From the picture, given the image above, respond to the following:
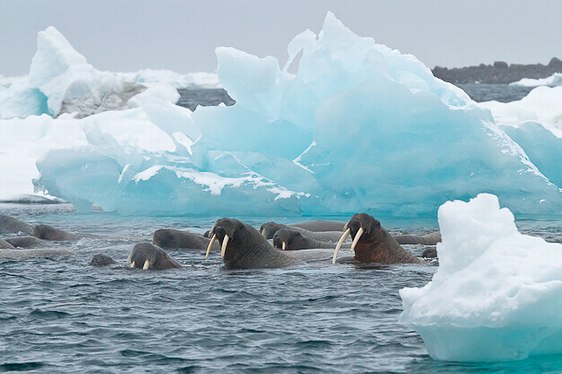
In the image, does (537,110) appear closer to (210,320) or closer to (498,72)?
(210,320)

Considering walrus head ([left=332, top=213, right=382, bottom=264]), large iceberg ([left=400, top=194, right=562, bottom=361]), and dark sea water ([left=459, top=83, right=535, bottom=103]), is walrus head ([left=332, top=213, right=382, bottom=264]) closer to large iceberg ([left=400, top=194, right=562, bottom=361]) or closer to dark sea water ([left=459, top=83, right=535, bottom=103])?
large iceberg ([left=400, top=194, right=562, bottom=361])

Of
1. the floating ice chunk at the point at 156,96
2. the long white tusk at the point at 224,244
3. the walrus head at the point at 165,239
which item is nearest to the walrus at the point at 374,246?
the long white tusk at the point at 224,244

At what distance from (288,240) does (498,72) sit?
107m

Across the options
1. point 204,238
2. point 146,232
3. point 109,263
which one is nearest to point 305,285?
point 109,263

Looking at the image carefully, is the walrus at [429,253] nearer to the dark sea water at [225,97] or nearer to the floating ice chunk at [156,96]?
the floating ice chunk at [156,96]

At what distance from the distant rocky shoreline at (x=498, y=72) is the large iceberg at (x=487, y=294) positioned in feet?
359

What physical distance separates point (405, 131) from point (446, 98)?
1637 millimetres

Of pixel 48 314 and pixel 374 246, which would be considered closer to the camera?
pixel 48 314

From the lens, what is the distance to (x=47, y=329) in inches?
309

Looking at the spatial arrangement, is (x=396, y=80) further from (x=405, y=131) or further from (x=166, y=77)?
(x=166, y=77)

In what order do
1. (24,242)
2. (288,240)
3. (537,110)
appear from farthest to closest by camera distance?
1. (537,110)
2. (24,242)
3. (288,240)

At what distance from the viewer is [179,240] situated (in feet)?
46.0

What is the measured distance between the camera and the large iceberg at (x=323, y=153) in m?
17.7

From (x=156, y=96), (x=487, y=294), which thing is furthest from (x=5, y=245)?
(x=156, y=96)
